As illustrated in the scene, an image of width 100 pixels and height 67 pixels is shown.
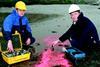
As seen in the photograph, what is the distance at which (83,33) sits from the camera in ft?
27.4

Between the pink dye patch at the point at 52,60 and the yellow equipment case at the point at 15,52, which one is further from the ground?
the yellow equipment case at the point at 15,52

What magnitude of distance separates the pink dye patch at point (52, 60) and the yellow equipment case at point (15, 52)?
0.41 metres

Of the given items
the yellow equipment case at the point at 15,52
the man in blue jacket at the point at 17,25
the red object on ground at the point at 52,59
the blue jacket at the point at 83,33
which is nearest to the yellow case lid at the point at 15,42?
the yellow equipment case at the point at 15,52

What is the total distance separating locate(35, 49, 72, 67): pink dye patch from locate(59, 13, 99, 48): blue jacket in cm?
57

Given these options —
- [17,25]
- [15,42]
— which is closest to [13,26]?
[17,25]

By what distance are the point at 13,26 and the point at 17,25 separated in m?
0.11

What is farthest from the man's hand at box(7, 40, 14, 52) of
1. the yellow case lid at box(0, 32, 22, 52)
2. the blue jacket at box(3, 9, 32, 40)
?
the yellow case lid at box(0, 32, 22, 52)

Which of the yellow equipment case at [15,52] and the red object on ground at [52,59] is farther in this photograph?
the red object on ground at [52,59]

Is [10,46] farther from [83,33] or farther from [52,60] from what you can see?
[83,33]

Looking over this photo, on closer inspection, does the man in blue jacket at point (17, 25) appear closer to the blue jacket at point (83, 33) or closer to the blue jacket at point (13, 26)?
the blue jacket at point (13, 26)

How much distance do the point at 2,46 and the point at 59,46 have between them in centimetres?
236

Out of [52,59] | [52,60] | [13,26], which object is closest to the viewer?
[52,60]

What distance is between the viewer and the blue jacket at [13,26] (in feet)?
27.0

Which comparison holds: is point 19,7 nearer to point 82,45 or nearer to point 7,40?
point 7,40
